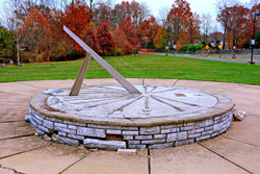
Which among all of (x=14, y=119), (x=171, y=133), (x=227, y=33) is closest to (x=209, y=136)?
(x=171, y=133)

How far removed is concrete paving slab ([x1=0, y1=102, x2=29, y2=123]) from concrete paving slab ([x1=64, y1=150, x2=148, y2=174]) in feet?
8.02

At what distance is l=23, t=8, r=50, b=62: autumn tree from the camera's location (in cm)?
2331

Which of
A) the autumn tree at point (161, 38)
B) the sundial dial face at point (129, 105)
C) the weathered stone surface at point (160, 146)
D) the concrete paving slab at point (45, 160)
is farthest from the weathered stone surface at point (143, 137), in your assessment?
the autumn tree at point (161, 38)

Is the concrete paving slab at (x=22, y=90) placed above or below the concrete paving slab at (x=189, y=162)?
above

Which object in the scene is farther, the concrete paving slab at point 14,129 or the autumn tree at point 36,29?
the autumn tree at point 36,29

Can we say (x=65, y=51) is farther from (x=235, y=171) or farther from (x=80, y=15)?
(x=235, y=171)

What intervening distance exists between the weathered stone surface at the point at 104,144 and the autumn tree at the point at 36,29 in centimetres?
2323

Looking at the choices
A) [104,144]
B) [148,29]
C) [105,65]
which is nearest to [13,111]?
[105,65]

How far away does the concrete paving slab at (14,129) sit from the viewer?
3728 mm

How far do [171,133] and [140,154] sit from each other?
570 mm

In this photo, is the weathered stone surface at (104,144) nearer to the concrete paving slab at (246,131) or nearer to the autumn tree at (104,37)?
the concrete paving slab at (246,131)

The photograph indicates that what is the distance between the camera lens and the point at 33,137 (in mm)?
3666

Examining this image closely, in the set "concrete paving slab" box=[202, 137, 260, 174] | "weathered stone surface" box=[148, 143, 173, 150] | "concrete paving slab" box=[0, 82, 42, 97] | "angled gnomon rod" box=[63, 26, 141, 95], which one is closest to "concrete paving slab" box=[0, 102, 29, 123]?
"concrete paving slab" box=[0, 82, 42, 97]

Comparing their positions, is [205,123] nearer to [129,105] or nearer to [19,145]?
[129,105]
